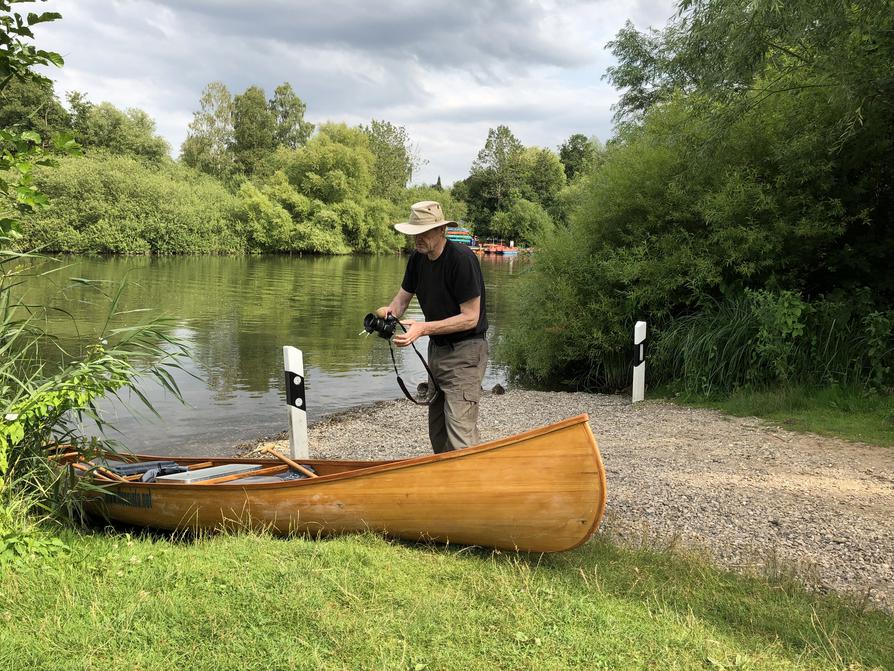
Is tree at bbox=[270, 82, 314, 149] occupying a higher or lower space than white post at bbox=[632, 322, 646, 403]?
higher

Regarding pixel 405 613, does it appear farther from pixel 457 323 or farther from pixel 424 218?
pixel 424 218

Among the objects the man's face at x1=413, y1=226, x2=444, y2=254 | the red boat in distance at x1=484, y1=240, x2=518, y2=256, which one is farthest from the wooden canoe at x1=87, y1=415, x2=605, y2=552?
the red boat in distance at x1=484, y1=240, x2=518, y2=256

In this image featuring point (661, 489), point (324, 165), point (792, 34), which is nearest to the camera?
point (661, 489)

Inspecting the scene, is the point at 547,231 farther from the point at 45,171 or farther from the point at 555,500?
the point at 45,171

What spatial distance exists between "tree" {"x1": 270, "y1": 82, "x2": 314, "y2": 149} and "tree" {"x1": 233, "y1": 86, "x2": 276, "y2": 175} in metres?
2.51

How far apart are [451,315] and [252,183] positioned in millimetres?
55939

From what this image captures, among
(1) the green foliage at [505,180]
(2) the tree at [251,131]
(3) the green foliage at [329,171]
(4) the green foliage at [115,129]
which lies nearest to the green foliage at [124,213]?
(4) the green foliage at [115,129]

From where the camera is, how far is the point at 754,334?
29.4 feet

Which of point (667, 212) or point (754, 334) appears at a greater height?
point (667, 212)

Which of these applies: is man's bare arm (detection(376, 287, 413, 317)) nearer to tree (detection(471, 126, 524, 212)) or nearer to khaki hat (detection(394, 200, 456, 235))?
khaki hat (detection(394, 200, 456, 235))

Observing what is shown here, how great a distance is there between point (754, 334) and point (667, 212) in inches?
90.4

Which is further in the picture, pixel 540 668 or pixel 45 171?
pixel 45 171

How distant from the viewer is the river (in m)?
9.14

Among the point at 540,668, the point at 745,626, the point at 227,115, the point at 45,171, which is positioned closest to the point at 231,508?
the point at 540,668
